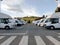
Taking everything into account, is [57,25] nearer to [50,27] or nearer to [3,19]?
[50,27]

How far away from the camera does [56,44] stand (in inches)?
488

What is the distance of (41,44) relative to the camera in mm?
12391

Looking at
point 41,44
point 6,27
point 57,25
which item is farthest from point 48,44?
point 6,27

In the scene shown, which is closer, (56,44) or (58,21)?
(56,44)

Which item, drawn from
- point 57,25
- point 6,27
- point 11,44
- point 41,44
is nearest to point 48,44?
point 41,44

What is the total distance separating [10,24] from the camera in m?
33.9

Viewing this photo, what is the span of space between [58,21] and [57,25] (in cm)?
84

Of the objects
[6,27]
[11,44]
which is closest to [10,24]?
[6,27]

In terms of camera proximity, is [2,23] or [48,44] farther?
[2,23]

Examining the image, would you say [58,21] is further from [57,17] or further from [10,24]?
[10,24]

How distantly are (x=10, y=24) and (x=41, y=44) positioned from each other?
22.0m

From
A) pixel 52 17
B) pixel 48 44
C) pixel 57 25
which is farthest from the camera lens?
pixel 52 17

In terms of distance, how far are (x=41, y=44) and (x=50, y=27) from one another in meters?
20.2

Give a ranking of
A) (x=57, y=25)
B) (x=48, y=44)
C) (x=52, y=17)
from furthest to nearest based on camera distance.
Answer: (x=52, y=17) < (x=57, y=25) < (x=48, y=44)
